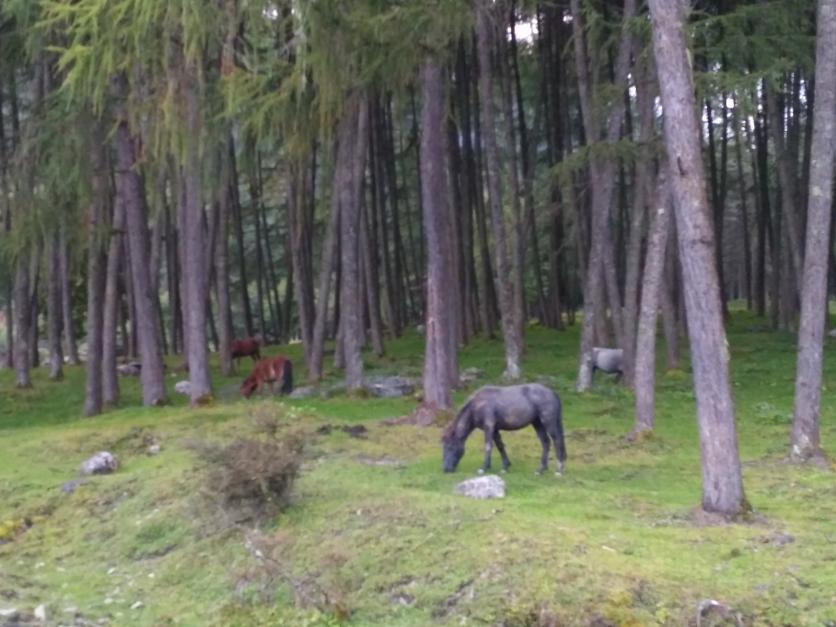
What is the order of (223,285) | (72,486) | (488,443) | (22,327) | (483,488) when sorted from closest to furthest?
1. (483,488)
2. (488,443)
3. (72,486)
4. (22,327)
5. (223,285)

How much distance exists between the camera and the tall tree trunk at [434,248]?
18.3 meters

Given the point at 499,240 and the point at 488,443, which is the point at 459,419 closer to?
the point at 488,443

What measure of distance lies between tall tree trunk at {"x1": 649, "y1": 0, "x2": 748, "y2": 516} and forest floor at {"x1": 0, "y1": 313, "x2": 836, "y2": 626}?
1.71ft

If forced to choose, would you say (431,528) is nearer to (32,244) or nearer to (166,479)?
(166,479)

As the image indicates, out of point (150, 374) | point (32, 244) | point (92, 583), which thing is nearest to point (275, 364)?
point (150, 374)

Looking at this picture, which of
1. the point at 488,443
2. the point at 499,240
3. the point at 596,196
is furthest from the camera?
the point at 499,240

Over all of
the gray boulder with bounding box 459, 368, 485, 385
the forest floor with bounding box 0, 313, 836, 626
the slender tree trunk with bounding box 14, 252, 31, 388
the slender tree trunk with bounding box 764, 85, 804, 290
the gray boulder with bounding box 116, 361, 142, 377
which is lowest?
the forest floor with bounding box 0, 313, 836, 626

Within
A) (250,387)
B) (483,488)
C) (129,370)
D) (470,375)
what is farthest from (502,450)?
(129,370)

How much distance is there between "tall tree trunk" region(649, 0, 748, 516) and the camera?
38.2 feet

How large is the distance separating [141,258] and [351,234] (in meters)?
4.08

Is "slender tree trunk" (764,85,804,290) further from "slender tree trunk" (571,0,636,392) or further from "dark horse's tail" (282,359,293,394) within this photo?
"dark horse's tail" (282,359,293,394)

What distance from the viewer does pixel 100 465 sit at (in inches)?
642

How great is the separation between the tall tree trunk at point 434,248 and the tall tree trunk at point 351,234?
3.43m

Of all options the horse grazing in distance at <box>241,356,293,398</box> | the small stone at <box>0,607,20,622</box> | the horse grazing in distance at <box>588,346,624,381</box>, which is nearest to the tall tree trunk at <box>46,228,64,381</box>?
the horse grazing in distance at <box>241,356,293,398</box>
